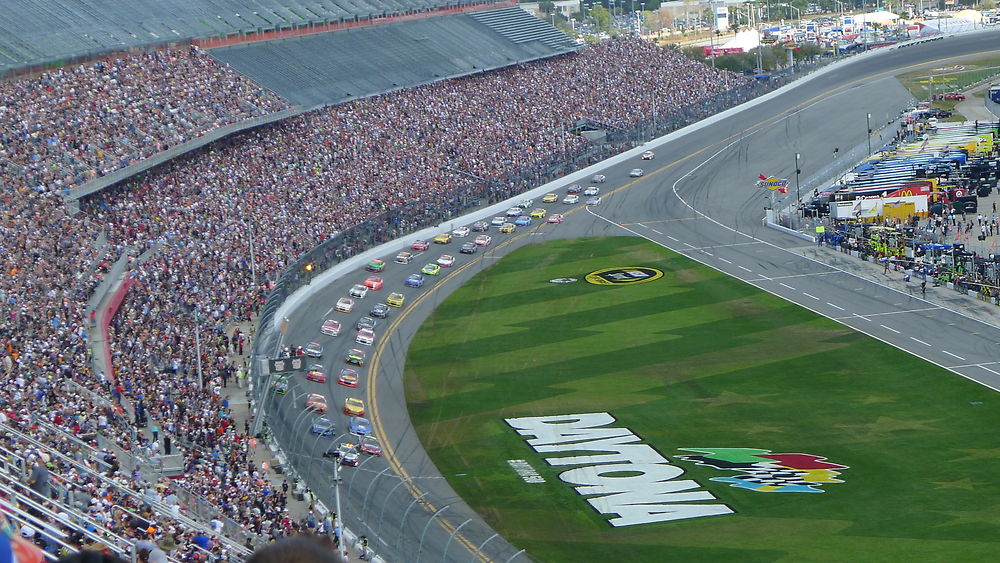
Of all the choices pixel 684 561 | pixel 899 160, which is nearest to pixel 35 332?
pixel 684 561

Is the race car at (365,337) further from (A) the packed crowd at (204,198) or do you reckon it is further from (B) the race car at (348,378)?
(B) the race car at (348,378)

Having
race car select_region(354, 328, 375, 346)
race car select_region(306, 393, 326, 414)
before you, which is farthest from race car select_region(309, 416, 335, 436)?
race car select_region(354, 328, 375, 346)

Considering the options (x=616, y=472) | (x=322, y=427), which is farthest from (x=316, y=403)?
(x=616, y=472)

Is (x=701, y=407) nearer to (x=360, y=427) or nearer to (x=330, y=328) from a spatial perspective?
(x=360, y=427)

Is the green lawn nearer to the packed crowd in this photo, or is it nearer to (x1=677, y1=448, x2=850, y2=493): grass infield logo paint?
(x1=677, y1=448, x2=850, y2=493): grass infield logo paint

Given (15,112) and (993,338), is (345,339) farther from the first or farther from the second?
(993,338)
